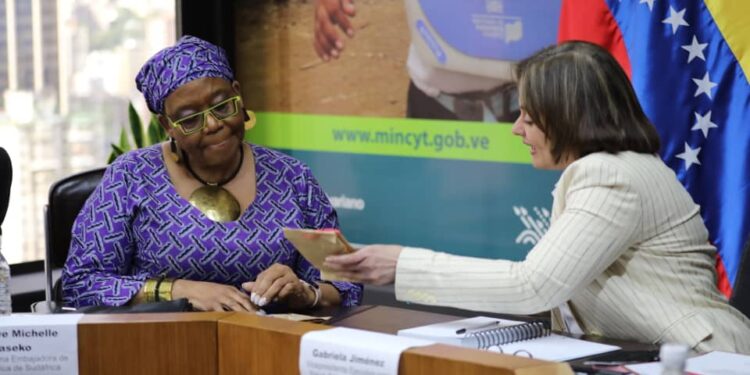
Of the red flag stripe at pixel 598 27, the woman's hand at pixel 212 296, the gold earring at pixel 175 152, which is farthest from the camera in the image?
the red flag stripe at pixel 598 27

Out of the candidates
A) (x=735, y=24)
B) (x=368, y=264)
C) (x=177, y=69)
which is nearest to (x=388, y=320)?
(x=368, y=264)

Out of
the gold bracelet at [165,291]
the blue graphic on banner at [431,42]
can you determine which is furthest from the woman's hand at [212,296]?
the blue graphic on banner at [431,42]

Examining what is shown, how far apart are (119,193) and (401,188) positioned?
2276 millimetres

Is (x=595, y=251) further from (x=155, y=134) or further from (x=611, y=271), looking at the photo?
(x=155, y=134)

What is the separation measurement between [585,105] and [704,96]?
1.40 metres

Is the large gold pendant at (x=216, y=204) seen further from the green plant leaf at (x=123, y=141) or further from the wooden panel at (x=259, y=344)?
the green plant leaf at (x=123, y=141)

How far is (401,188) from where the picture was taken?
204 inches

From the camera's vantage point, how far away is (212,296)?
9.18 ft

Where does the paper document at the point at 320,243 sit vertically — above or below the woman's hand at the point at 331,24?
below

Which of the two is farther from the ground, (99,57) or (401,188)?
(99,57)

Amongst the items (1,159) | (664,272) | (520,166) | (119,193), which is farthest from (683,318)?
(520,166)

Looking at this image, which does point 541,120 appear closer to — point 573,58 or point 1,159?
point 573,58

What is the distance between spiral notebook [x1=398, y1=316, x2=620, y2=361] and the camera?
2.15 metres

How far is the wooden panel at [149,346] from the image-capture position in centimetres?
196
